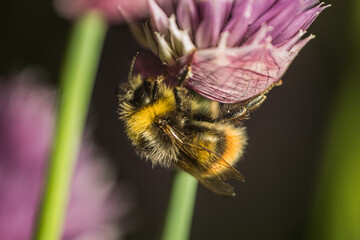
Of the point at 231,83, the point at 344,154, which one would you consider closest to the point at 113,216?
the point at 344,154

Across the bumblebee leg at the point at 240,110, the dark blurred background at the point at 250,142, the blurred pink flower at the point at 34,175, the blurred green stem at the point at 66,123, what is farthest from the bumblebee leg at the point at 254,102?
the dark blurred background at the point at 250,142

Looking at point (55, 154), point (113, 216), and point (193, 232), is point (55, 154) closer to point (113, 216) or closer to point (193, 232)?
point (113, 216)

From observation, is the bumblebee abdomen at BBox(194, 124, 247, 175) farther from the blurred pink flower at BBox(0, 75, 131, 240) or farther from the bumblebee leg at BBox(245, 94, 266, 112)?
the blurred pink flower at BBox(0, 75, 131, 240)

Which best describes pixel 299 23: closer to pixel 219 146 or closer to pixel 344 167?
pixel 219 146

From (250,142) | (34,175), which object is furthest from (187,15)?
(250,142)

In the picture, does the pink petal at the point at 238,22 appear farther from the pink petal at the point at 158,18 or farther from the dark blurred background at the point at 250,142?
the dark blurred background at the point at 250,142

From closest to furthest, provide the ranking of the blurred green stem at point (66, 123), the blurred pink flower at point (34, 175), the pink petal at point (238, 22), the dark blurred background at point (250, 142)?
the pink petal at point (238, 22)
the blurred green stem at point (66, 123)
the blurred pink flower at point (34, 175)
the dark blurred background at point (250, 142)
